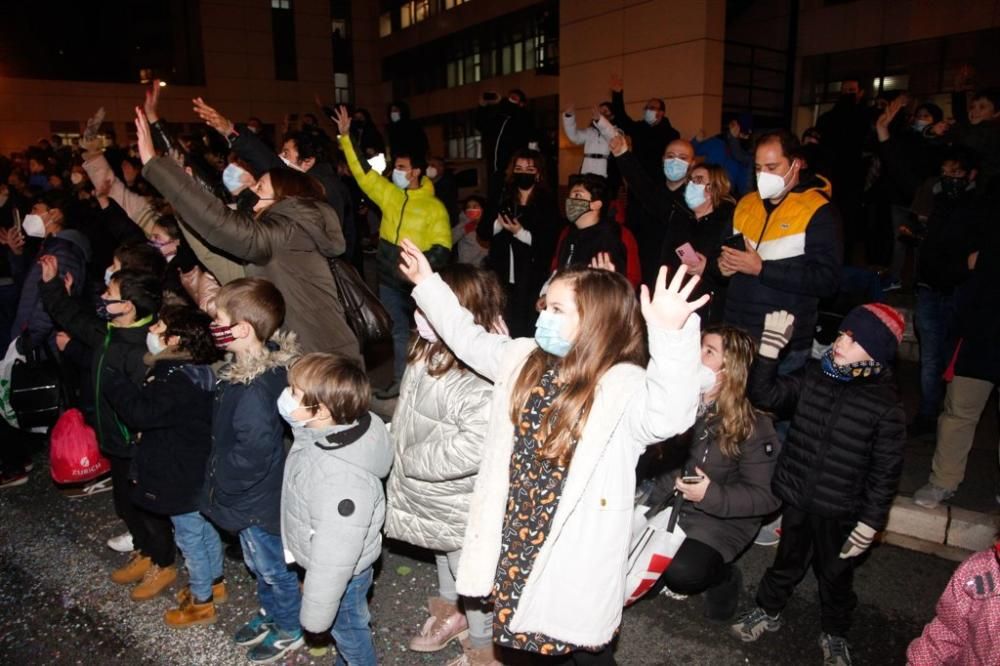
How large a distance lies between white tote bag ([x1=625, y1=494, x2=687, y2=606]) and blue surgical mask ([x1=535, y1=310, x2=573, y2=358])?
3.70ft

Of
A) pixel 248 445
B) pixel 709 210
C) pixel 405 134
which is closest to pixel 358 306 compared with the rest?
pixel 248 445

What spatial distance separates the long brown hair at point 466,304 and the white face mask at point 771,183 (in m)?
1.90

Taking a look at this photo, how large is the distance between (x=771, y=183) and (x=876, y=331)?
4.34ft

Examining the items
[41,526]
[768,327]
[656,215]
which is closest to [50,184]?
[41,526]

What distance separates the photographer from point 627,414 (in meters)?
2.25

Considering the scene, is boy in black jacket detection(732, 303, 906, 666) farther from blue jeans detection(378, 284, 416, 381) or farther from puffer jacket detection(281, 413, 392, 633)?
blue jeans detection(378, 284, 416, 381)

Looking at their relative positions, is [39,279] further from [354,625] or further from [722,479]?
[722,479]

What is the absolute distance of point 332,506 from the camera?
271 centimetres

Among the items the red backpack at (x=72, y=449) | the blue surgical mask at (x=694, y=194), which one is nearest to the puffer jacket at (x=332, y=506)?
the red backpack at (x=72, y=449)

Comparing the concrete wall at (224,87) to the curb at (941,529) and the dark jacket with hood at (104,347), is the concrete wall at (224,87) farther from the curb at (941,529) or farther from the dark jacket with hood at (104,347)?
the curb at (941,529)

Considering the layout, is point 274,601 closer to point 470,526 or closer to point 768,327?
A: point 470,526

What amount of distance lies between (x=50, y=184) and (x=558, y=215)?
9448 mm

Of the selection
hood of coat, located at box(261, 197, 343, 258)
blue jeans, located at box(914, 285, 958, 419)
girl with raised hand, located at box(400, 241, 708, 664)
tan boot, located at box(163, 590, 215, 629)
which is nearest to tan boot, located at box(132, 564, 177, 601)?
tan boot, located at box(163, 590, 215, 629)

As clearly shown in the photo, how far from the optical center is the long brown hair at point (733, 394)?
3.39m
